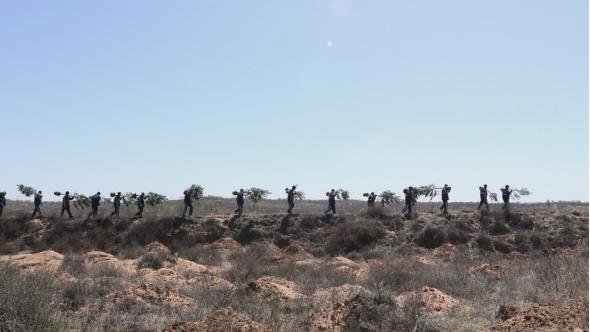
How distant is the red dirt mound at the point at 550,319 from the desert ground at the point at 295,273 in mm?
26

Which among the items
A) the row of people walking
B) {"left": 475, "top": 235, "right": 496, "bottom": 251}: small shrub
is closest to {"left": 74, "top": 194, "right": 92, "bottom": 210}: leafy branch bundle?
the row of people walking

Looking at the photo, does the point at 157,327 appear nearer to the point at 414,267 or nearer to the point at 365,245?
the point at 414,267

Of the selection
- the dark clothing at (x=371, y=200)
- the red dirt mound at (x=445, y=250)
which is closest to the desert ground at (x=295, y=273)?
the red dirt mound at (x=445, y=250)

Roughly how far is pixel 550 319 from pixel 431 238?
17714 mm

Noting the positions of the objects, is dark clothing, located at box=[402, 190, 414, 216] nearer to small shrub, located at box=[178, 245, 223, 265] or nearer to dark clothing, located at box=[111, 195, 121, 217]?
small shrub, located at box=[178, 245, 223, 265]

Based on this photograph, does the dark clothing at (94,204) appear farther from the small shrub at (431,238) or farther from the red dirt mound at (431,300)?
the red dirt mound at (431,300)

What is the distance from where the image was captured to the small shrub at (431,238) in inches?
983

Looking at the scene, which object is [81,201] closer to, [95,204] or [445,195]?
[95,204]

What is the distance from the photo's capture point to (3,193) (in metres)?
26.8

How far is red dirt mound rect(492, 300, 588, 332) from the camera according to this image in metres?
7.43

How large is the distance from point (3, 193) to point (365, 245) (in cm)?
1967

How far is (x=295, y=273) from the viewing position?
1591 centimetres

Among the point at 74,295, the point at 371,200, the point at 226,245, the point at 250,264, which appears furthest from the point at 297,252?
the point at 74,295

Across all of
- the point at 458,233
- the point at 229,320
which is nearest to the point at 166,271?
the point at 229,320
